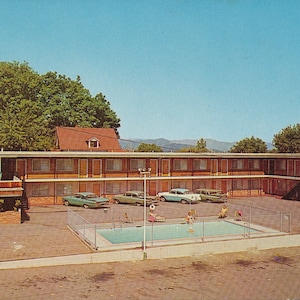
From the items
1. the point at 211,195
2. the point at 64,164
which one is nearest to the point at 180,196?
the point at 211,195

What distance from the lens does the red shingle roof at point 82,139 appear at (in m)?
54.4

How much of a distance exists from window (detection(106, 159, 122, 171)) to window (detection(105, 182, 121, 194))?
61.7 inches

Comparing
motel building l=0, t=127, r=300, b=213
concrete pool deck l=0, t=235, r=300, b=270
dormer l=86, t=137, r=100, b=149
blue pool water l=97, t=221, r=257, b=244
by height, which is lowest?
concrete pool deck l=0, t=235, r=300, b=270

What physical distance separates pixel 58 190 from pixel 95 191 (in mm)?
3836

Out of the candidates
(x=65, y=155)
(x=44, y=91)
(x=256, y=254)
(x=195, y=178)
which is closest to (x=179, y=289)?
(x=256, y=254)

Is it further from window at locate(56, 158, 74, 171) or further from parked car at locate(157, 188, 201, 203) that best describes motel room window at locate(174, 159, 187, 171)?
window at locate(56, 158, 74, 171)

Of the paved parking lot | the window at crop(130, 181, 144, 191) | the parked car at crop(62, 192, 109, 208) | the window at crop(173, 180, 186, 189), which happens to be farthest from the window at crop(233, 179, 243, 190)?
the parked car at crop(62, 192, 109, 208)

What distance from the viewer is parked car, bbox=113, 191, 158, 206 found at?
3950 centimetres

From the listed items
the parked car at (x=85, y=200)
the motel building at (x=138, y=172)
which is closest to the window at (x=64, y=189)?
the motel building at (x=138, y=172)

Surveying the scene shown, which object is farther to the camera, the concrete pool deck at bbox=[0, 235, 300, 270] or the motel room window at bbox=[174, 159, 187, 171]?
the motel room window at bbox=[174, 159, 187, 171]

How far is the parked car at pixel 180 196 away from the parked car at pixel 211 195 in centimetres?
106

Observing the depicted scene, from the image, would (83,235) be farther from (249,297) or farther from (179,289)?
(249,297)

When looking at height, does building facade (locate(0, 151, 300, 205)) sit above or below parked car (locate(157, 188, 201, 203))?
above

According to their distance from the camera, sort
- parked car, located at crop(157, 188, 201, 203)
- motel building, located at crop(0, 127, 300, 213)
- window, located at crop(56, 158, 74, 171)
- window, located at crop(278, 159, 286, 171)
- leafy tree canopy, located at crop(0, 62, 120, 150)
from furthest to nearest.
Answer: leafy tree canopy, located at crop(0, 62, 120, 150), window, located at crop(278, 159, 286, 171), parked car, located at crop(157, 188, 201, 203), window, located at crop(56, 158, 74, 171), motel building, located at crop(0, 127, 300, 213)
